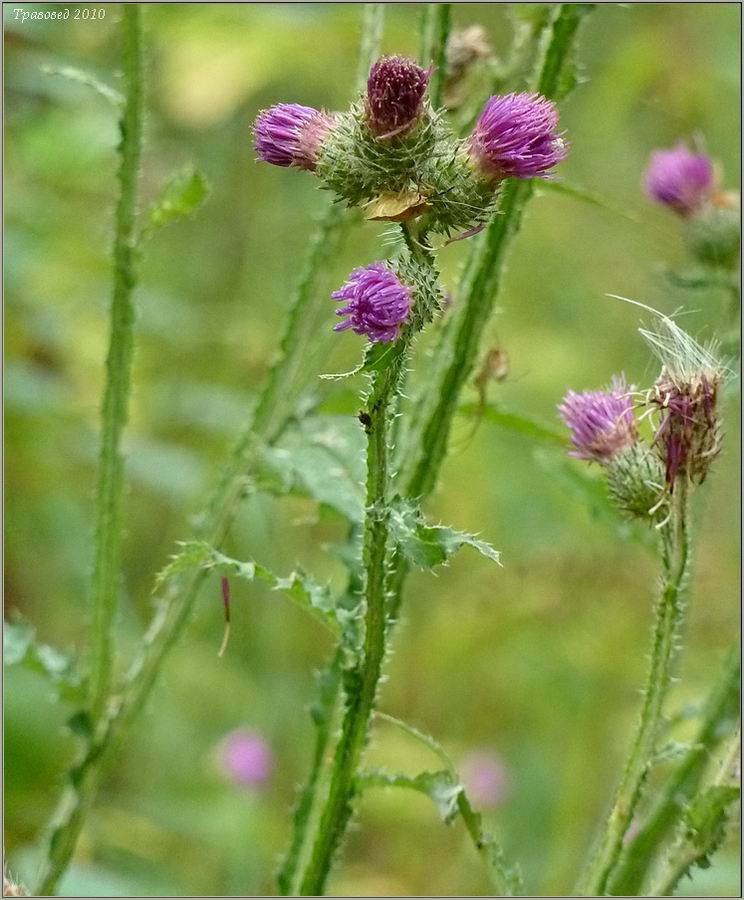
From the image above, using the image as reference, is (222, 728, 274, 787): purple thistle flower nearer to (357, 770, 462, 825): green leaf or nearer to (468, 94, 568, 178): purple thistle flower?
(357, 770, 462, 825): green leaf

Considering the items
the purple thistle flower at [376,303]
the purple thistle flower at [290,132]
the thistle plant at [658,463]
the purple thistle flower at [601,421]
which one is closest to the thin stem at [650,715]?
the thistle plant at [658,463]

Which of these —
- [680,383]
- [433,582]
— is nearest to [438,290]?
[680,383]

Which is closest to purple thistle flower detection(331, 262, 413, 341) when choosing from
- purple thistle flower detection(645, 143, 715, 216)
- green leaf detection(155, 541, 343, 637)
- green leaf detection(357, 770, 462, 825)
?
green leaf detection(155, 541, 343, 637)

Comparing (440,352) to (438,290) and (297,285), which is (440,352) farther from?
(438,290)

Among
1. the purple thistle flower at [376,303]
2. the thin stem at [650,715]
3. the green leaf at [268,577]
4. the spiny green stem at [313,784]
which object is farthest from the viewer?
the spiny green stem at [313,784]

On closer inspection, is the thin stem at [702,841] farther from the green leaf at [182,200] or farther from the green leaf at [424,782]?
the green leaf at [182,200]
